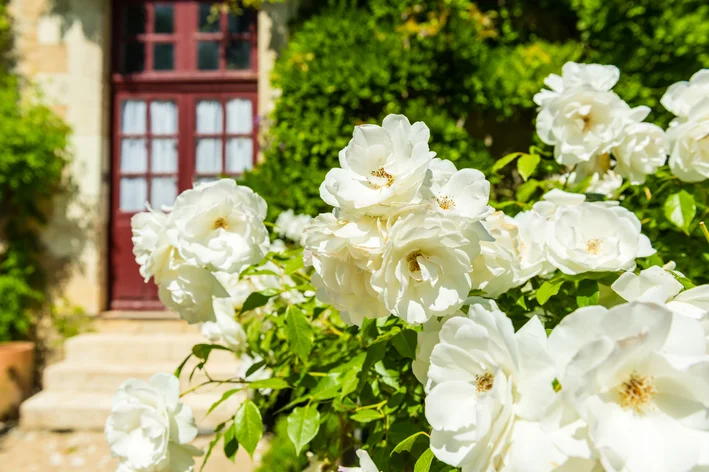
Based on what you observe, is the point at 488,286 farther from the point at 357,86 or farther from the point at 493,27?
the point at 493,27

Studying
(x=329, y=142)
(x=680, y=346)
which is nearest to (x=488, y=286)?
(x=680, y=346)

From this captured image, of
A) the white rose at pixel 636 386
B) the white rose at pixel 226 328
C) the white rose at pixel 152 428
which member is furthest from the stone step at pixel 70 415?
the white rose at pixel 636 386

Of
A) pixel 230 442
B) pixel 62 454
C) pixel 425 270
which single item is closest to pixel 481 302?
pixel 425 270

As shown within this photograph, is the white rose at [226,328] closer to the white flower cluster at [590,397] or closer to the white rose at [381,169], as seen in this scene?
the white rose at [381,169]

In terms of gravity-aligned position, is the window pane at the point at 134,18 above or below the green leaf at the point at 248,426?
above

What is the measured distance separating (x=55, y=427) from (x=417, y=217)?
4267 millimetres

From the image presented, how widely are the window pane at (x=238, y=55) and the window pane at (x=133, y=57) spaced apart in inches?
33.1

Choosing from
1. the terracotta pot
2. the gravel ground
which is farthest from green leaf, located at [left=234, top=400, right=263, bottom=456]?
the terracotta pot

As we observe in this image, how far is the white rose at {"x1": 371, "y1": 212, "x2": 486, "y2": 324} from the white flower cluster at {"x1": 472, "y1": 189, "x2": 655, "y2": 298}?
73 mm

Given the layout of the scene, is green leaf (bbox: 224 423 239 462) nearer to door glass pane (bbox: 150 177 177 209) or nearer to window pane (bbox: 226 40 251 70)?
door glass pane (bbox: 150 177 177 209)

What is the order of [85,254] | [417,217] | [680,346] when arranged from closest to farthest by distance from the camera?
[680,346]
[417,217]
[85,254]

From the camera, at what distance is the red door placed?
509 cm

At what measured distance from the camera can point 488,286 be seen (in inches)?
28.2

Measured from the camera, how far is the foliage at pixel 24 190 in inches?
176
